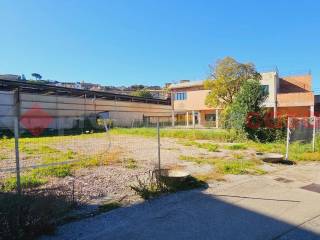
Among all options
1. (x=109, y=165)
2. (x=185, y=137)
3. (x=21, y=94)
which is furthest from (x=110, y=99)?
(x=109, y=165)

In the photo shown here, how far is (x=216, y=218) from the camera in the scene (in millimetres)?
4859

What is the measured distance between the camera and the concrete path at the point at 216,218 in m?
4.23

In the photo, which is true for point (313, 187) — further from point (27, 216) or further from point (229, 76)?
point (229, 76)

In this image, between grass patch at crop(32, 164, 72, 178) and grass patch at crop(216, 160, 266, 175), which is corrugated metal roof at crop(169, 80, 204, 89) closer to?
grass patch at crop(216, 160, 266, 175)

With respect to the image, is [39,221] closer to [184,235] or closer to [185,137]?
[184,235]

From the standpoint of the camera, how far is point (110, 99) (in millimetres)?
44406

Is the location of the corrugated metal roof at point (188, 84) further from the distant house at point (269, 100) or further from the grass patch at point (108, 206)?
the grass patch at point (108, 206)

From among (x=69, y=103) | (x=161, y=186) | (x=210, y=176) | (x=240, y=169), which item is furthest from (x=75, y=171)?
(x=69, y=103)

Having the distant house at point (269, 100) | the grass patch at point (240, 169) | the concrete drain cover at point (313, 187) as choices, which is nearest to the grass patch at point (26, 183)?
the grass patch at point (240, 169)

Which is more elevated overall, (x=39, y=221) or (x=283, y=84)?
(x=283, y=84)

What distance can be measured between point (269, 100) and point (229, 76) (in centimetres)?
640

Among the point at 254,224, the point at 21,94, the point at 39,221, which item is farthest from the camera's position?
the point at 21,94

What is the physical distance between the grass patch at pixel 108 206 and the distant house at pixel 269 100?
22.7m

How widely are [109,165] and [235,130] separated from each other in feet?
35.3
